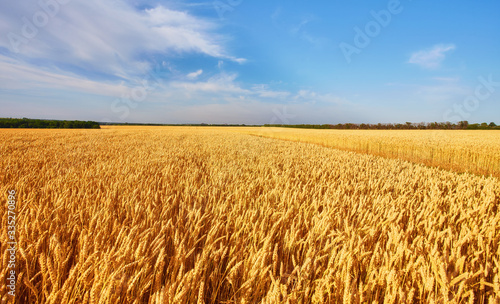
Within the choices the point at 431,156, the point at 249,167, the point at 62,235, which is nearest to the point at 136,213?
the point at 62,235

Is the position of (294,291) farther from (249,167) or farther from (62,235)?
(249,167)

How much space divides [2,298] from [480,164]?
1546 centimetres

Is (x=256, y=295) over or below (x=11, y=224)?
below

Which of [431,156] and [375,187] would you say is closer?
[375,187]

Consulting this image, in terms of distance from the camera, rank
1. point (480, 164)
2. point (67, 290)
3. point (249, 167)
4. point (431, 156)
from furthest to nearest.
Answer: point (431, 156)
point (480, 164)
point (249, 167)
point (67, 290)

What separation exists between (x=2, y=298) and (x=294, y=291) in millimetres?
1191

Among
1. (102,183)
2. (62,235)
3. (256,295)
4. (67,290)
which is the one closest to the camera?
(67,290)

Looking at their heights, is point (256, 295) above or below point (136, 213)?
below

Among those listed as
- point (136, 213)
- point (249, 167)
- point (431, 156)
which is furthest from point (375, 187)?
point (431, 156)

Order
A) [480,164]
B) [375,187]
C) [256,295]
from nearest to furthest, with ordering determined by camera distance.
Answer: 1. [256,295]
2. [375,187]
3. [480,164]

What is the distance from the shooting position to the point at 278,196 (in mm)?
2629

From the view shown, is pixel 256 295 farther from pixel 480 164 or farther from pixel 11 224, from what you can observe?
pixel 480 164

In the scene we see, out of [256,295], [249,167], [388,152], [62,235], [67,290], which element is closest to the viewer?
A: [67,290]

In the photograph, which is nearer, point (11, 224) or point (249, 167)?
point (11, 224)
